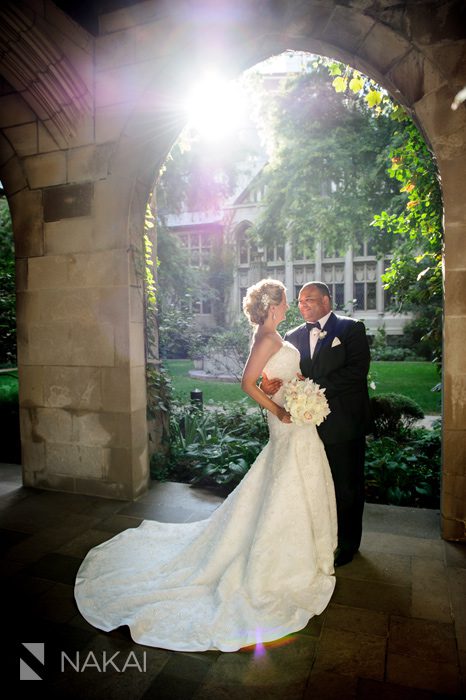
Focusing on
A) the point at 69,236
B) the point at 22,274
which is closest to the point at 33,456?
the point at 22,274

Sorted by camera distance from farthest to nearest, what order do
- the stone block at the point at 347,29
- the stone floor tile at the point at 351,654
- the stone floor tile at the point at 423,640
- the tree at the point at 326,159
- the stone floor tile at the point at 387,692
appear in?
the tree at the point at 326,159 < the stone block at the point at 347,29 < the stone floor tile at the point at 423,640 < the stone floor tile at the point at 351,654 < the stone floor tile at the point at 387,692

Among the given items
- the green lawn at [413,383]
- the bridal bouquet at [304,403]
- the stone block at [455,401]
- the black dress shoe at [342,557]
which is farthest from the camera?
the green lawn at [413,383]

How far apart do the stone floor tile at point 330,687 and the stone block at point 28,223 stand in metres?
4.18

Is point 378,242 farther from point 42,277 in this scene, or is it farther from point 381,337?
point 42,277

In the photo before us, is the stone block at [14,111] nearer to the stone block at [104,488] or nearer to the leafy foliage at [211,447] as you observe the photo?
the stone block at [104,488]

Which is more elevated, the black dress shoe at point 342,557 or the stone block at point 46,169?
the stone block at point 46,169

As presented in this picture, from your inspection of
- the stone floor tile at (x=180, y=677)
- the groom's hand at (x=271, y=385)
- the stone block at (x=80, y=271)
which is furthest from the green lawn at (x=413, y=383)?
the stone floor tile at (x=180, y=677)

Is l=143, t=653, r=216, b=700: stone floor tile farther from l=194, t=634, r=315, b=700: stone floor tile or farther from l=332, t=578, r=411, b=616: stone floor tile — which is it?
l=332, t=578, r=411, b=616: stone floor tile

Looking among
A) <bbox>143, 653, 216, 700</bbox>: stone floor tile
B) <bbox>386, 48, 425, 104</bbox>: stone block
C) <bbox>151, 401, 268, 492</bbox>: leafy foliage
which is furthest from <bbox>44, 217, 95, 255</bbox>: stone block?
<bbox>143, 653, 216, 700</bbox>: stone floor tile

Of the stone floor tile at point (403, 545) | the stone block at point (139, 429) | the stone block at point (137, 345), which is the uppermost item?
the stone block at point (137, 345)

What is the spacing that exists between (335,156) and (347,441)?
11795 mm

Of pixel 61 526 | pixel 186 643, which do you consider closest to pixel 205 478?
pixel 61 526

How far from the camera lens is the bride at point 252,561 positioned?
243 centimetres

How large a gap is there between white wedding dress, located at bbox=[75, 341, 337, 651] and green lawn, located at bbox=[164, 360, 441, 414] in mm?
5543
